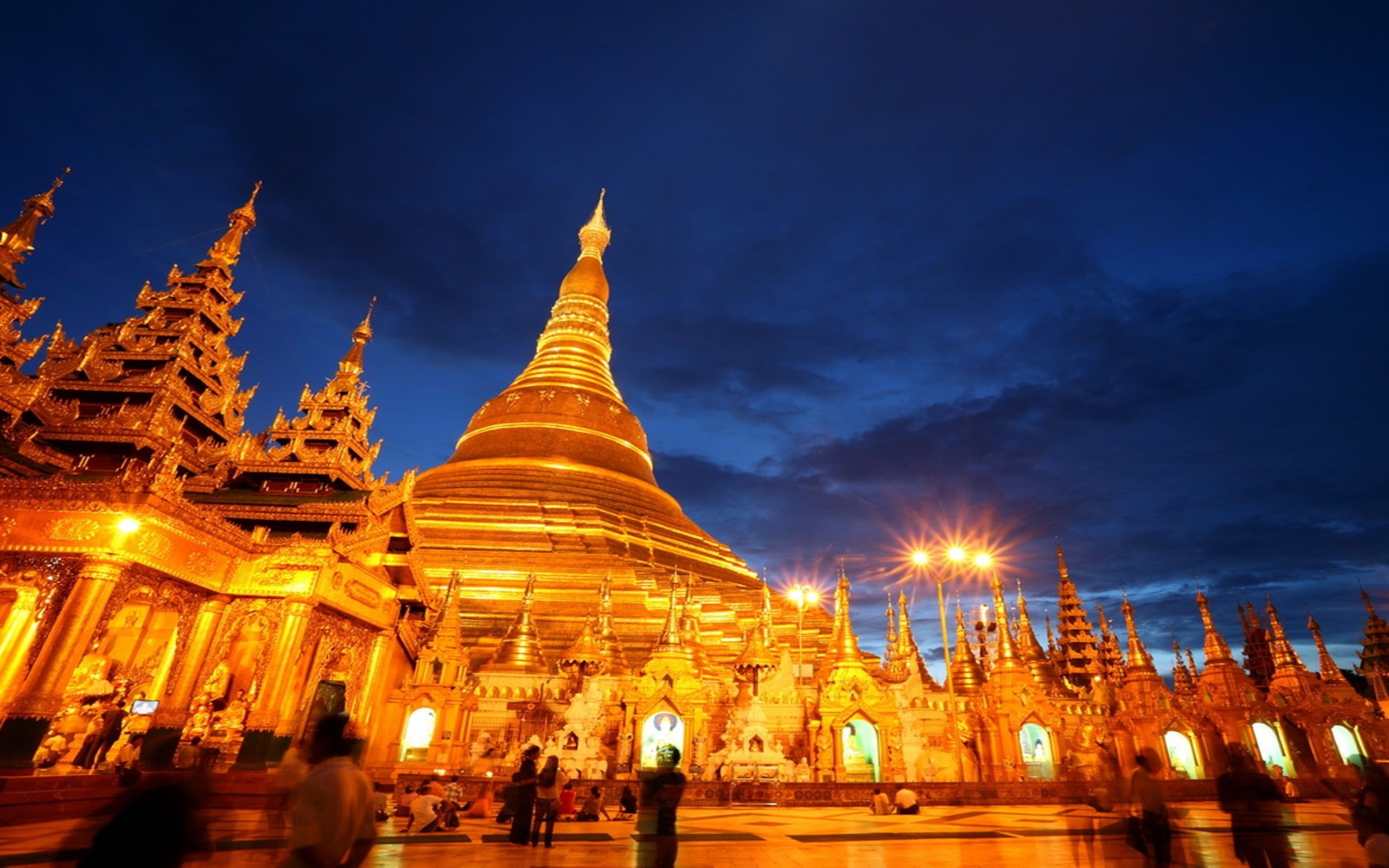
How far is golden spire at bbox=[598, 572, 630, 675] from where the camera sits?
2431cm

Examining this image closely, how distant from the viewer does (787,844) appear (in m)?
9.55

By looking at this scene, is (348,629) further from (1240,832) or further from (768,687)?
(1240,832)

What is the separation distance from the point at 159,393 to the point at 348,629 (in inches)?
276

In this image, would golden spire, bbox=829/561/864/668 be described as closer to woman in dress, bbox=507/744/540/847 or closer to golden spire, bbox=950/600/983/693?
golden spire, bbox=950/600/983/693

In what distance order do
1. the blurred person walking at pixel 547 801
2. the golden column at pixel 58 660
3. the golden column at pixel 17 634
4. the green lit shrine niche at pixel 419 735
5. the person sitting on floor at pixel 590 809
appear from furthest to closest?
the green lit shrine niche at pixel 419 735 < the person sitting on floor at pixel 590 809 < the golden column at pixel 17 634 < the golden column at pixel 58 660 < the blurred person walking at pixel 547 801

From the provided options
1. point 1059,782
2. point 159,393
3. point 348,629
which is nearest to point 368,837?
point 348,629

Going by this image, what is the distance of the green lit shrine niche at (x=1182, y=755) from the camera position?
83.8ft

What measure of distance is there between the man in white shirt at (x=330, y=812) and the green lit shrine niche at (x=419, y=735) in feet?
57.9

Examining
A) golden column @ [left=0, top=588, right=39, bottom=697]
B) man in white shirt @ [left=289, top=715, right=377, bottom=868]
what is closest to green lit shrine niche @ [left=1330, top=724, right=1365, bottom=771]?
man in white shirt @ [left=289, top=715, right=377, bottom=868]

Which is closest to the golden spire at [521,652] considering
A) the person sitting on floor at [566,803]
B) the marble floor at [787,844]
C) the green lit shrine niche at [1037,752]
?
the marble floor at [787,844]

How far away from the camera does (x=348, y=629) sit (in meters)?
16.0

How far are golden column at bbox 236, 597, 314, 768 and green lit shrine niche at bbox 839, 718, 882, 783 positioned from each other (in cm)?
1511

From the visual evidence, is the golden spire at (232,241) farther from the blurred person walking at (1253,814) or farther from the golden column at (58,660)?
the blurred person walking at (1253,814)

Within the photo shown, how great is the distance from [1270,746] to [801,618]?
18.5m
